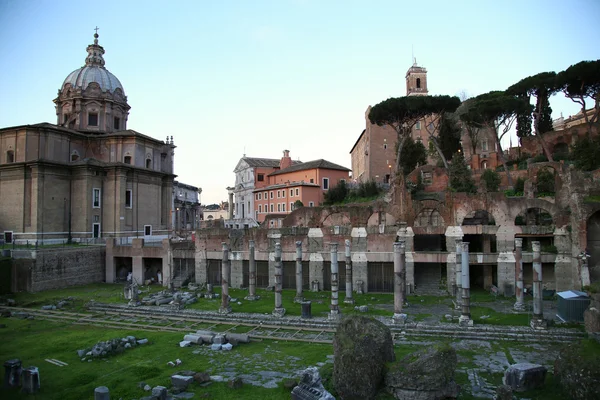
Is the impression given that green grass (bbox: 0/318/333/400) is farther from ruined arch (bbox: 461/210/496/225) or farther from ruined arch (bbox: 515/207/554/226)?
ruined arch (bbox: 461/210/496/225)

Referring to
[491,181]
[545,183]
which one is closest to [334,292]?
[545,183]

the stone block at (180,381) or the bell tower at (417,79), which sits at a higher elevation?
the bell tower at (417,79)

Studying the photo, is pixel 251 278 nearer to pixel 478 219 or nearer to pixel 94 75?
pixel 478 219

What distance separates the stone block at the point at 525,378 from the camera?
416 inches

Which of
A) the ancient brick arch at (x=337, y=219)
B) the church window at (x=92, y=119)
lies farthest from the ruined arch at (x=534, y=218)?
the church window at (x=92, y=119)

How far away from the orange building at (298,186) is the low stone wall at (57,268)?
2454 cm

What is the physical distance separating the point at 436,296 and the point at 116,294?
18.7 metres

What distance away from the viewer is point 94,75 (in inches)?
1631

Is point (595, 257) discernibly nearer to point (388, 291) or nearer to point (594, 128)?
point (388, 291)

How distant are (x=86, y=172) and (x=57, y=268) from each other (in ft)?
34.2

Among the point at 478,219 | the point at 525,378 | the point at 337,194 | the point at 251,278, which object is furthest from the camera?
the point at 337,194

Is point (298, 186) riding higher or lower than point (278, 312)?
higher

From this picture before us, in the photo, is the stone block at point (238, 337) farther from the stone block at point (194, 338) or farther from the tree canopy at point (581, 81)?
the tree canopy at point (581, 81)

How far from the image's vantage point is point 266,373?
1208cm
